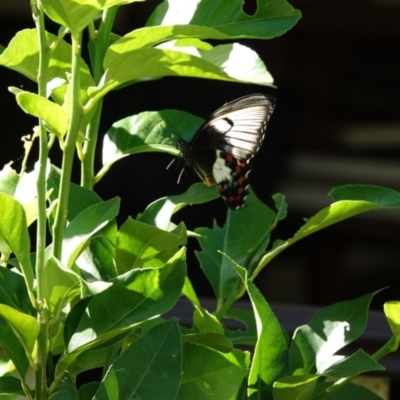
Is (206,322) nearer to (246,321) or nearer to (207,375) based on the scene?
(207,375)

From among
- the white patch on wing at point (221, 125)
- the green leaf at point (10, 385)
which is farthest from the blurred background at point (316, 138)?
the green leaf at point (10, 385)

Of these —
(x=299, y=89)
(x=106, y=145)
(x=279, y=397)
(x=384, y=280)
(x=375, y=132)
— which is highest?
(x=106, y=145)

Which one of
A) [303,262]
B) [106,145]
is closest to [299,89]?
[303,262]

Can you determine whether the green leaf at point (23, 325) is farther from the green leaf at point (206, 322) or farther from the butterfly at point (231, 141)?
the butterfly at point (231, 141)

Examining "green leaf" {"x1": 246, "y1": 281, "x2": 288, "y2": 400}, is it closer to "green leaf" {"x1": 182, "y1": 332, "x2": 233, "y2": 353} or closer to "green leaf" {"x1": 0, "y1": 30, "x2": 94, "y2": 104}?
"green leaf" {"x1": 182, "y1": 332, "x2": 233, "y2": 353}

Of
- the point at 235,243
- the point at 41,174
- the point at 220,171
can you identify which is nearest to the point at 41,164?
the point at 41,174

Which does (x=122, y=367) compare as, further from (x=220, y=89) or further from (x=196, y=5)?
(x=220, y=89)

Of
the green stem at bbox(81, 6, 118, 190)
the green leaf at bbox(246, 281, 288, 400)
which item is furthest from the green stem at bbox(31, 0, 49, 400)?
the green leaf at bbox(246, 281, 288, 400)
